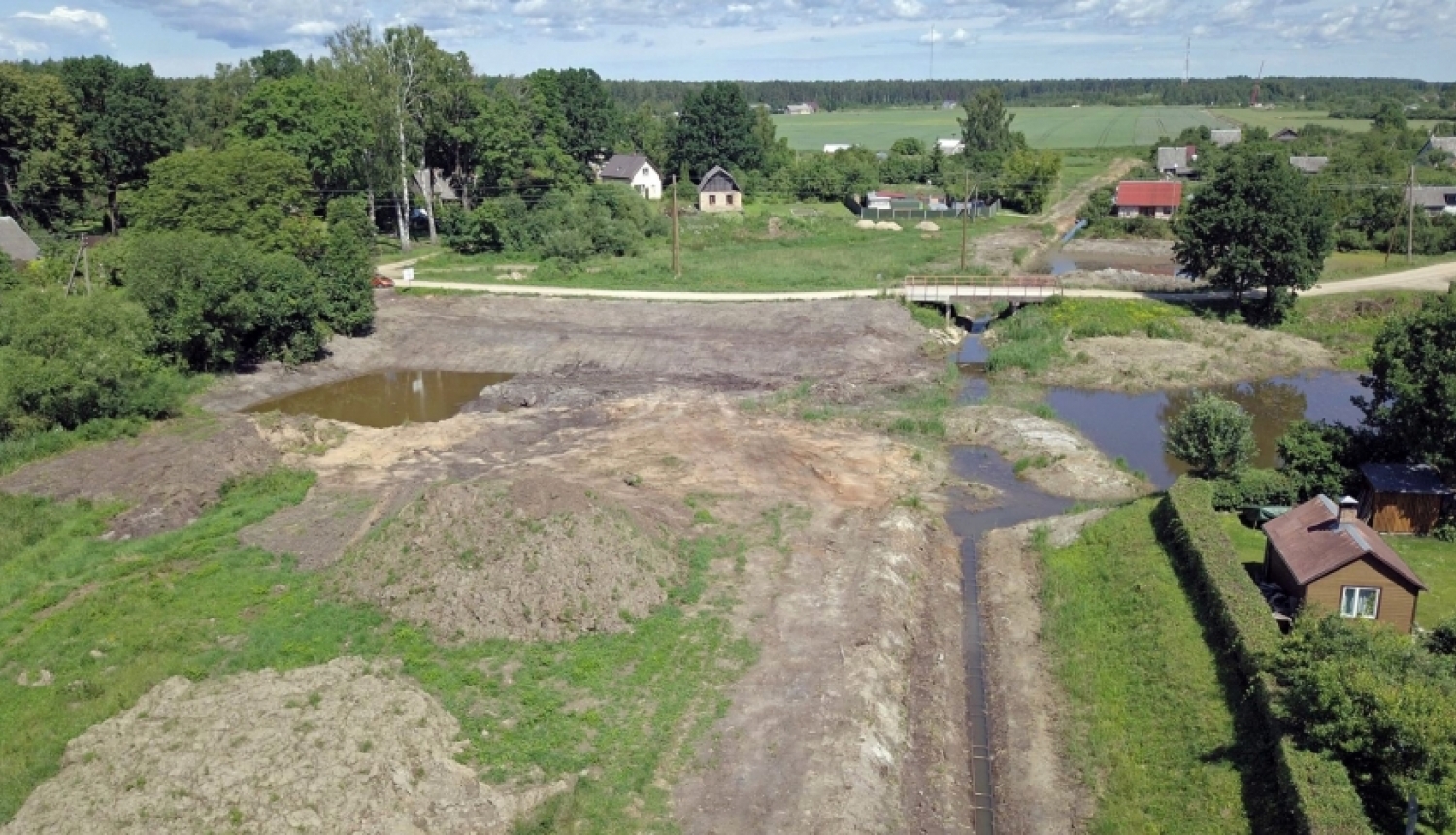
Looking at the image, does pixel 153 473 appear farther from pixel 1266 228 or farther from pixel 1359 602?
pixel 1266 228

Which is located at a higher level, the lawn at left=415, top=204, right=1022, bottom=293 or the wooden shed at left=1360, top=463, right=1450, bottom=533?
the lawn at left=415, top=204, right=1022, bottom=293

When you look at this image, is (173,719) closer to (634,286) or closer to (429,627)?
(429,627)

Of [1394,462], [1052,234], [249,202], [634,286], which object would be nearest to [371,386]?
[249,202]

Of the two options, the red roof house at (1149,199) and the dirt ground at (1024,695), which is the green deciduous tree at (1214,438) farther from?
the red roof house at (1149,199)

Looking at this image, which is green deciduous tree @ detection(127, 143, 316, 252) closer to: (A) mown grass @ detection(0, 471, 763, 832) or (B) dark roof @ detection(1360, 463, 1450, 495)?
(A) mown grass @ detection(0, 471, 763, 832)

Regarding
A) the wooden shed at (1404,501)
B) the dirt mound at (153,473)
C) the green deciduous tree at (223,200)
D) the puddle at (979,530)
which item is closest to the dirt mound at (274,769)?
the puddle at (979,530)

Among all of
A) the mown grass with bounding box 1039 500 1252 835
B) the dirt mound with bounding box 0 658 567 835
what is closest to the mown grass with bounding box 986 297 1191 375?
the mown grass with bounding box 1039 500 1252 835

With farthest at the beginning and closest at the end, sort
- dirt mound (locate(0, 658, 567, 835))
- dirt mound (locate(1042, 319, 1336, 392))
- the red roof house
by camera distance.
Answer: the red roof house → dirt mound (locate(1042, 319, 1336, 392)) → dirt mound (locate(0, 658, 567, 835))

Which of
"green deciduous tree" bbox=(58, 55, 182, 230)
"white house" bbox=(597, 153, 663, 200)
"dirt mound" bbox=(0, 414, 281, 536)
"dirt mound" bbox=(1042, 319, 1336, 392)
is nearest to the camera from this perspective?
"dirt mound" bbox=(0, 414, 281, 536)
